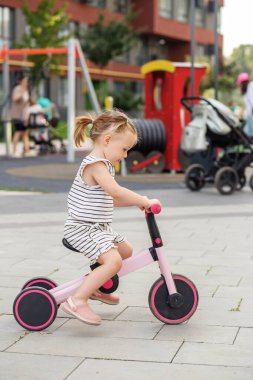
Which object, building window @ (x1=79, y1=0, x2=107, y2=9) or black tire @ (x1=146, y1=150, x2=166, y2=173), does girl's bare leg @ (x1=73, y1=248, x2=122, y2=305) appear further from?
building window @ (x1=79, y1=0, x2=107, y2=9)

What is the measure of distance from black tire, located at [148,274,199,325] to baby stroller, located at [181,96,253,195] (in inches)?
302

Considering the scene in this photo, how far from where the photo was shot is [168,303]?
16.9 feet

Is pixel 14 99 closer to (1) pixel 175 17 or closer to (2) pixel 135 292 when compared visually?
(2) pixel 135 292

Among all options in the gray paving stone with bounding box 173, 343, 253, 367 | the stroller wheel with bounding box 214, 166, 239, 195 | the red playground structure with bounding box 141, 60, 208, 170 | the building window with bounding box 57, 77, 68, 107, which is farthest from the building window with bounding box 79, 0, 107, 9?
the gray paving stone with bounding box 173, 343, 253, 367

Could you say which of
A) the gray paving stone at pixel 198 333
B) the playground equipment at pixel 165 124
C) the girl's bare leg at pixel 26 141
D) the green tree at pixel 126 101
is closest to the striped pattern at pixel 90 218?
the gray paving stone at pixel 198 333

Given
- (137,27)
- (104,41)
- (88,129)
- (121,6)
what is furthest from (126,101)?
(88,129)

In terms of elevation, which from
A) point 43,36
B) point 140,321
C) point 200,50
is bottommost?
point 140,321

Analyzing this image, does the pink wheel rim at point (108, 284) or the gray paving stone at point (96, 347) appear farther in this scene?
the pink wheel rim at point (108, 284)

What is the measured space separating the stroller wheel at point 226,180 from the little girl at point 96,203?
792cm

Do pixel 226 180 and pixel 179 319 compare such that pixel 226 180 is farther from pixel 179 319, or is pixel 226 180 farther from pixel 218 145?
pixel 179 319

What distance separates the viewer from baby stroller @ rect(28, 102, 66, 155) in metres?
23.3

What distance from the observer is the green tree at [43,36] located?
3569 cm

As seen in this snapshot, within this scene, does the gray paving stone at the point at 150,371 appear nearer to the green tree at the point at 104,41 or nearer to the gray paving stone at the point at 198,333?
the gray paving stone at the point at 198,333

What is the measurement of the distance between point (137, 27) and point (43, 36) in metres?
20.7
